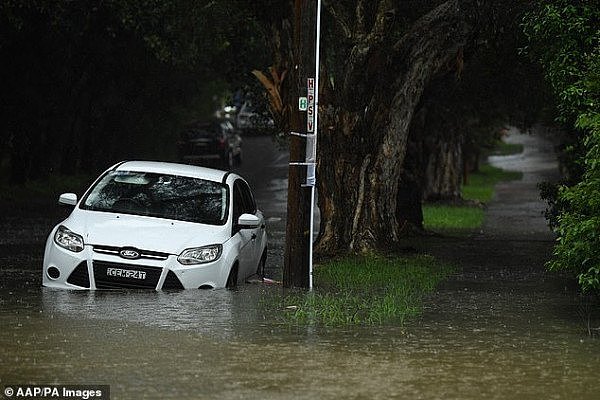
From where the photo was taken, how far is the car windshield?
1714 centimetres

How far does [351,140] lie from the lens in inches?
899

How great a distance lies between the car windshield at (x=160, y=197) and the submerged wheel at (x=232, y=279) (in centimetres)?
59

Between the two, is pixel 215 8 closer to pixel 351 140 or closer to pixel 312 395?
pixel 351 140

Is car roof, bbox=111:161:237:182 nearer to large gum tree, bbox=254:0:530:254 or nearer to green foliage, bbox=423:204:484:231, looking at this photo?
large gum tree, bbox=254:0:530:254

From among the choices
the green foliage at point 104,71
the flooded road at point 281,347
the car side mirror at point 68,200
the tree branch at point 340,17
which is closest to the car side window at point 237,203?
the flooded road at point 281,347

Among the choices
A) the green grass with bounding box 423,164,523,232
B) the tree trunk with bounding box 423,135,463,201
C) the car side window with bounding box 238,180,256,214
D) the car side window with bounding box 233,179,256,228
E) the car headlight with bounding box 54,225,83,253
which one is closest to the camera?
the car headlight with bounding box 54,225,83,253

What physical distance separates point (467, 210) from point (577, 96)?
27.3m

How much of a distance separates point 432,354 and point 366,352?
1.68 ft

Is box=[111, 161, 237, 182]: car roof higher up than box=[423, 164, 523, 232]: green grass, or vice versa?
box=[111, 161, 237, 182]: car roof

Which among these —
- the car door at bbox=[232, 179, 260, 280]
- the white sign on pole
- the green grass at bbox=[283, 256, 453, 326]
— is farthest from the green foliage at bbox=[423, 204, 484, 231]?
the white sign on pole

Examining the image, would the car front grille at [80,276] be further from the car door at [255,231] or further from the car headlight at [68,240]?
the car door at [255,231]

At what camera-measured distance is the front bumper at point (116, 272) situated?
15891 mm

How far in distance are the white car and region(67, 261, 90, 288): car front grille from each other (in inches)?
0.4

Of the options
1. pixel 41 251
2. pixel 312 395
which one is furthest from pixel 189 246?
pixel 41 251
